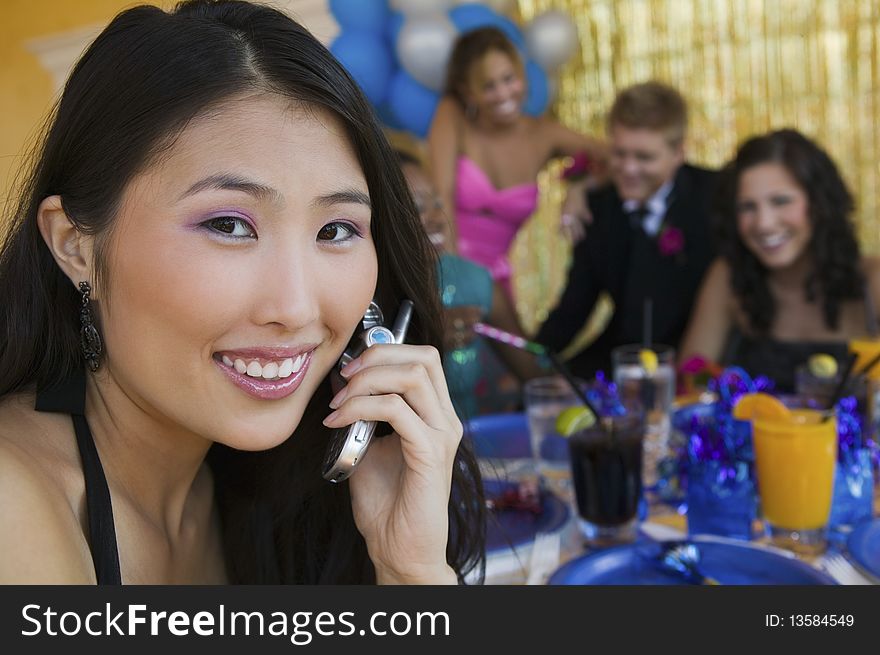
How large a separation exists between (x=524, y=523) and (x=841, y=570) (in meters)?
0.43

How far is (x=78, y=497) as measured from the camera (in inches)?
34.7

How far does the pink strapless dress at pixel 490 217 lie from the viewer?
12.7 feet

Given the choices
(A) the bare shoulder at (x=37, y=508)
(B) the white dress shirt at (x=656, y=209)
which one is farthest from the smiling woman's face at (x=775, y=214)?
(A) the bare shoulder at (x=37, y=508)

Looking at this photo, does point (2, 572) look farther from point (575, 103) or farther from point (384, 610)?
point (575, 103)

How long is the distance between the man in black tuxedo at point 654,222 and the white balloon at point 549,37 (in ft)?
2.96

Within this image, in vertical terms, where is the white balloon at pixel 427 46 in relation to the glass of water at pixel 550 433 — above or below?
above

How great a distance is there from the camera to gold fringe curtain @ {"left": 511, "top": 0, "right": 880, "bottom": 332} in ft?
14.6

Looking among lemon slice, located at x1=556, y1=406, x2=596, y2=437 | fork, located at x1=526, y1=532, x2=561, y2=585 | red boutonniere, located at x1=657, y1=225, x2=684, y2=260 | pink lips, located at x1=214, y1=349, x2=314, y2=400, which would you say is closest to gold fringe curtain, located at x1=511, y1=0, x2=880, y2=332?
red boutonniere, located at x1=657, y1=225, x2=684, y2=260

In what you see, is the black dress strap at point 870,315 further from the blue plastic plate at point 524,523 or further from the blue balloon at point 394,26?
the blue balloon at point 394,26

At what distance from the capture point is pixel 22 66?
4.96 m

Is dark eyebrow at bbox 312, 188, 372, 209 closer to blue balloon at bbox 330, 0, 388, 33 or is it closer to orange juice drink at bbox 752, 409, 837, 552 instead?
orange juice drink at bbox 752, 409, 837, 552

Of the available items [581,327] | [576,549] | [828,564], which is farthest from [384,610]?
[581,327]

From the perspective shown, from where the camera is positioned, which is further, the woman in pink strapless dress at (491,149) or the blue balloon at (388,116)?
the blue balloon at (388,116)

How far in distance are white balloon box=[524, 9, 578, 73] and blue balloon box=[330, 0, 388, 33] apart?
0.74 metres
